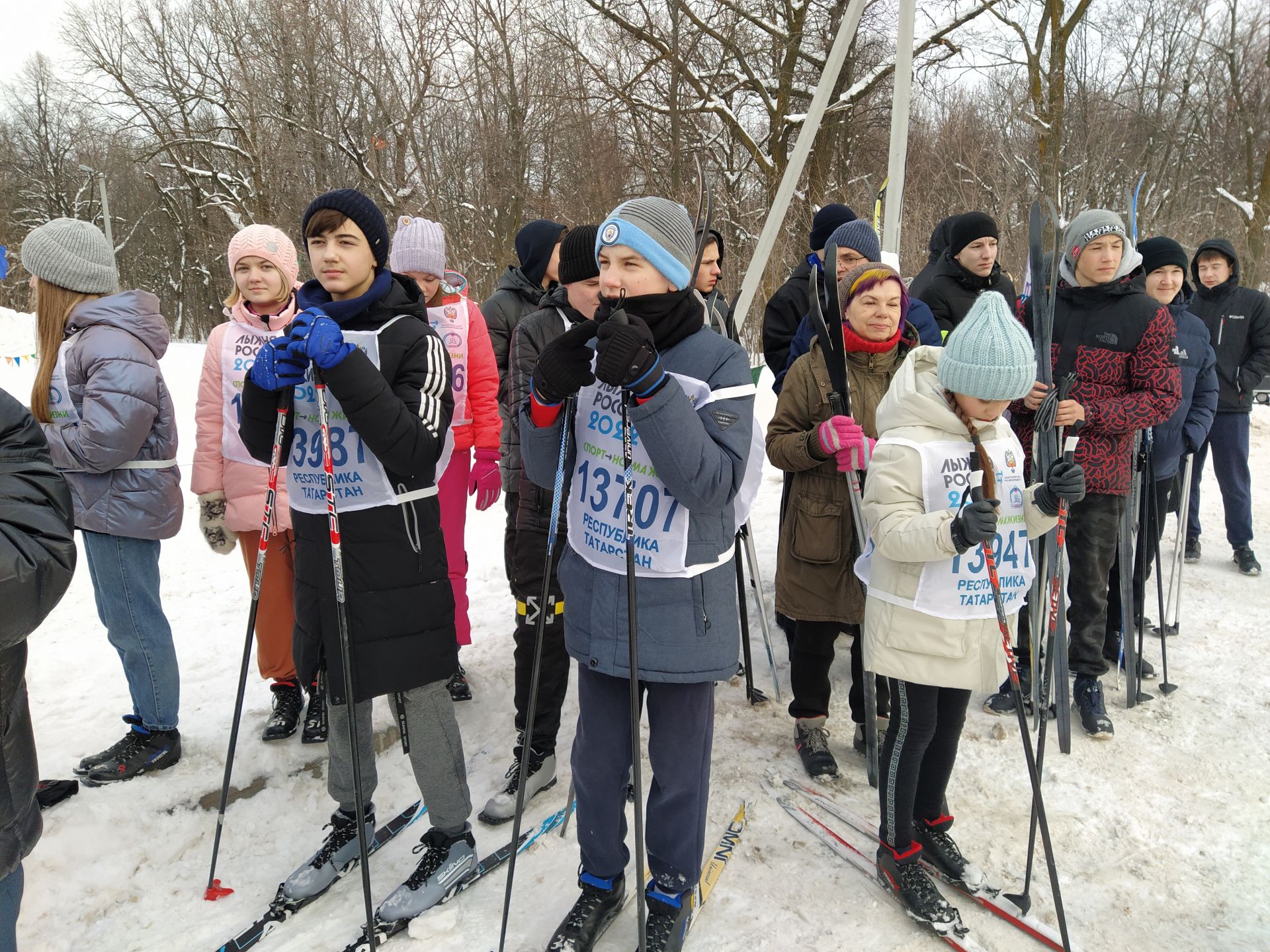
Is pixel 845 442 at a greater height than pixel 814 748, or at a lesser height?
greater

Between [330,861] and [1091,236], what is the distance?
13.6 feet

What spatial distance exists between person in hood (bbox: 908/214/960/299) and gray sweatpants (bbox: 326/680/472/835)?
3490 millimetres

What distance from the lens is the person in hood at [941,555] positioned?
249 centimetres

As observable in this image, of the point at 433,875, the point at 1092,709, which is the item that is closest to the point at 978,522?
the point at 433,875

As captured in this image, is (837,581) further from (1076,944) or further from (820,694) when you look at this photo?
(1076,944)

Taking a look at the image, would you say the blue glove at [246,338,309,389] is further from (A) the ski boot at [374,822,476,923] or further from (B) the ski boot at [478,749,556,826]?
(B) the ski boot at [478,749,556,826]

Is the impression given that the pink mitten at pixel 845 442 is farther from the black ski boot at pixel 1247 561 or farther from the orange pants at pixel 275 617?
the black ski boot at pixel 1247 561

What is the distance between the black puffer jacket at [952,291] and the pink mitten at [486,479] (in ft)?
8.32

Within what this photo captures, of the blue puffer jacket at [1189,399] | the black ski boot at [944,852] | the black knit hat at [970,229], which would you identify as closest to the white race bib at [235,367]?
the black ski boot at [944,852]

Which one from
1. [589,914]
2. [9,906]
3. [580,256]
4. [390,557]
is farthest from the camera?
[580,256]

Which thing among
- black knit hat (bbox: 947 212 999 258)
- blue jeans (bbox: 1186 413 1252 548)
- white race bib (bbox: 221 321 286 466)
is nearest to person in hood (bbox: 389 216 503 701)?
white race bib (bbox: 221 321 286 466)

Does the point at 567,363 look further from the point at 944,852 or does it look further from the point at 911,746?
the point at 944,852

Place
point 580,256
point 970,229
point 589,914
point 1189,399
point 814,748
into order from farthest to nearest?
point 1189,399, point 970,229, point 814,748, point 580,256, point 589,914

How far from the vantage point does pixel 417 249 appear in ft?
13.2
